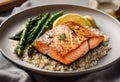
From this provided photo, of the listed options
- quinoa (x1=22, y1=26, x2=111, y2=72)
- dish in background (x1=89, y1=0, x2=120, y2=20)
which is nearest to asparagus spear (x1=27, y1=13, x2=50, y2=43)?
quinoa (x1=22, y1=26, x2=111, y2=72)

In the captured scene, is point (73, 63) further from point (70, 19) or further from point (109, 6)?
point (109, 6)

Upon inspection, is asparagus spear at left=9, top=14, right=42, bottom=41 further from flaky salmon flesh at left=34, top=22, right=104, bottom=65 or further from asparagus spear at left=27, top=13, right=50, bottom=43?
flaky salmon flesh at left=34, top=22, right=104, bottom=65

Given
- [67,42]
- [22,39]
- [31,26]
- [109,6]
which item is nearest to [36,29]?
[31,26]

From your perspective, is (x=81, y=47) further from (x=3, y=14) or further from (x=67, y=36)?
(x=3, y=14)

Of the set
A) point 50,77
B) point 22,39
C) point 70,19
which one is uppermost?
point 70,19

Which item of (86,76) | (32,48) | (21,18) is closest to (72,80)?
(86,76)

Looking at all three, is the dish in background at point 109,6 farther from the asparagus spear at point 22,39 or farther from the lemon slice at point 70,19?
the asparagus spear at point 22,39
